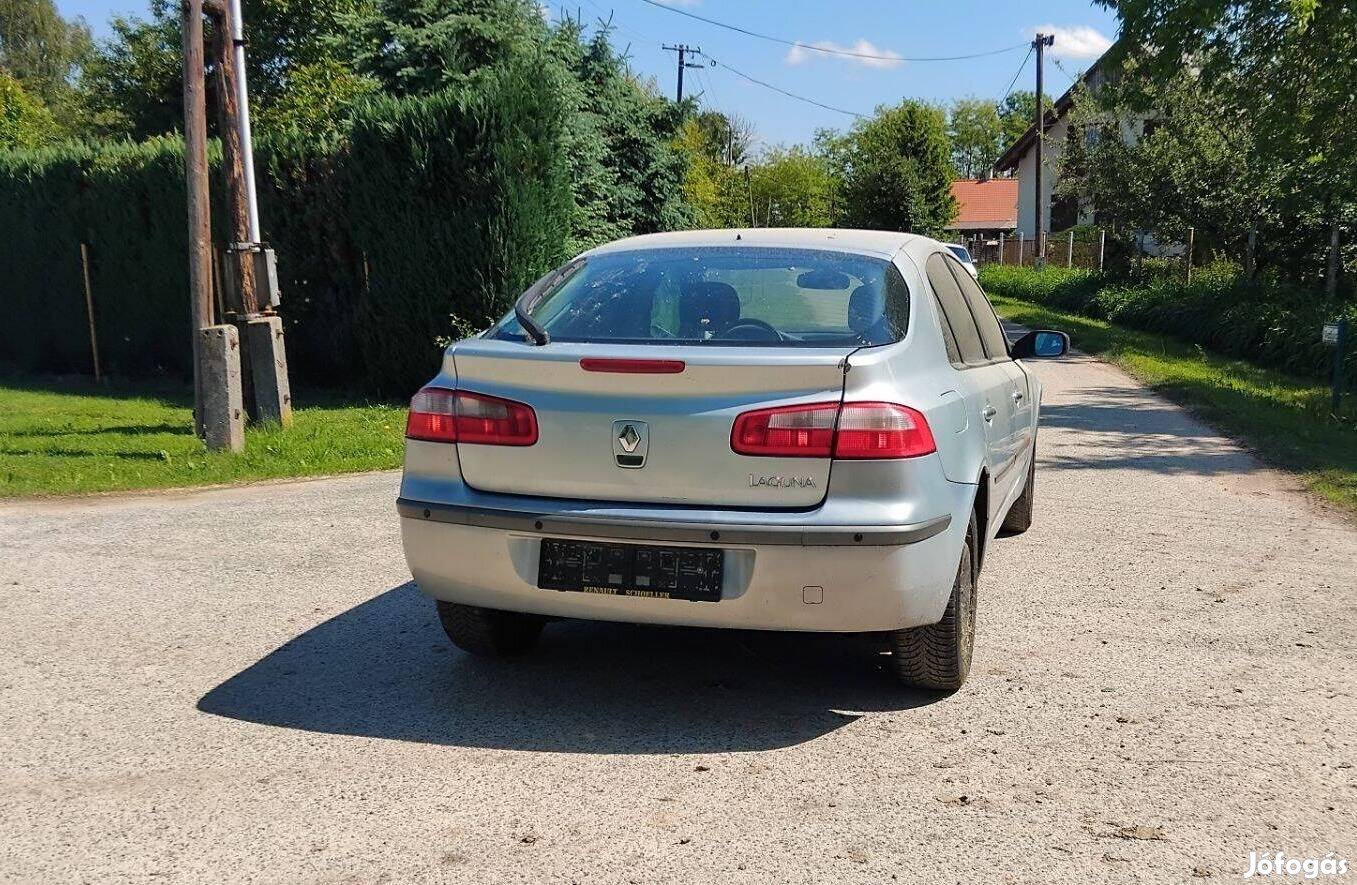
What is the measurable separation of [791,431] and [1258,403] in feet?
37.0

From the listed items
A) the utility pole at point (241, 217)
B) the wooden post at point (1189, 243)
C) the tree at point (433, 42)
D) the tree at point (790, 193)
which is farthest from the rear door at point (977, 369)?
the tree at point (790, 193)

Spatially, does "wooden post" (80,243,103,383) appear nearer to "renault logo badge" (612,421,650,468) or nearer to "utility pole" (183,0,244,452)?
"utility pole" (183,0,244,452)

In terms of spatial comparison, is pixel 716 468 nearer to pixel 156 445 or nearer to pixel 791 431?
pixel 791 431

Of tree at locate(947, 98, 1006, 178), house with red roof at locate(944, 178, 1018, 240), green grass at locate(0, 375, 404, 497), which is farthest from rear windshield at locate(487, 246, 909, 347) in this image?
tree at locate(947, 98, 1006, 178)

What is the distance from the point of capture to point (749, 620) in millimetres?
3967

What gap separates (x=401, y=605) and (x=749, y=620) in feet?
7.73

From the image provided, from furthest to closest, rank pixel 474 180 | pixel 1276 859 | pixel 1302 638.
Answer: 1. pixel 474 180
2. pixel 1302 638
3. pixel 1276 859

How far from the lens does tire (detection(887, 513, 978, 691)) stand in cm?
427

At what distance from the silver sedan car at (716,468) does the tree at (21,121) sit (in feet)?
91.0

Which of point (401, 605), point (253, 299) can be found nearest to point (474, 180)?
point (253, 299)

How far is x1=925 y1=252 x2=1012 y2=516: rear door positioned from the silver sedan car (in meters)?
0.30

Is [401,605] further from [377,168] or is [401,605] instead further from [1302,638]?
[377,168]

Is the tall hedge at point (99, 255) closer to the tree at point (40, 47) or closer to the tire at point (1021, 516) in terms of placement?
the tire at point (1021, 516)

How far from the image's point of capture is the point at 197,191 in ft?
34.7
